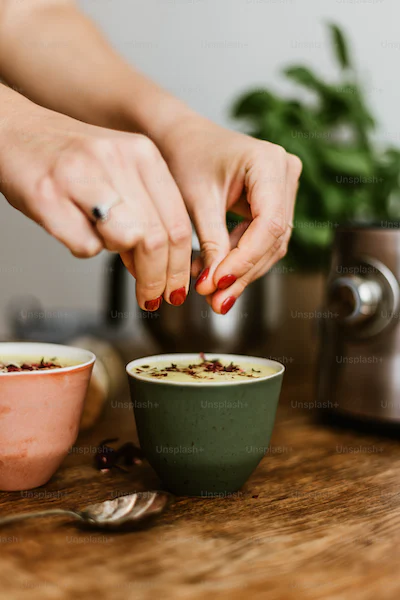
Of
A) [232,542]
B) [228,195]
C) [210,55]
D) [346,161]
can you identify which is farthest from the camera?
[210,55]

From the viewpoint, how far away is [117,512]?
0.64m

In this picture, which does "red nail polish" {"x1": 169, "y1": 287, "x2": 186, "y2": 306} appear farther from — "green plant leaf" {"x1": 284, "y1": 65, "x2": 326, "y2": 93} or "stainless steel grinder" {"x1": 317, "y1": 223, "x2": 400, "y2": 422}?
"green plant leaf" {"x1": 284, "y1": 65, "x2": 326, "y2": 93}

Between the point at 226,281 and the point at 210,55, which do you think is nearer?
the point at 226,281

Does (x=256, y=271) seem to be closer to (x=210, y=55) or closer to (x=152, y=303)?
(x=152, y=303)

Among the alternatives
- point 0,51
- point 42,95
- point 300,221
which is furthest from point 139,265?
point 300,221

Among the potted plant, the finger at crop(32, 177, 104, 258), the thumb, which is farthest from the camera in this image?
the potted plant

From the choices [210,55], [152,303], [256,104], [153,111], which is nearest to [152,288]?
[152,303]

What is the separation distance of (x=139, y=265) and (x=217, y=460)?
0.24m

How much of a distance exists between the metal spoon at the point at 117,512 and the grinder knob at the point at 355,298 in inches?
18.5

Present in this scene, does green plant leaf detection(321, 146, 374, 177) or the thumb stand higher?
green plant leaf detection(321, 146, 374, 177)

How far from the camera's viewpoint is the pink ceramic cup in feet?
2.28

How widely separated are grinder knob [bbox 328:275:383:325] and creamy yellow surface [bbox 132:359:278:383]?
25 centimetres

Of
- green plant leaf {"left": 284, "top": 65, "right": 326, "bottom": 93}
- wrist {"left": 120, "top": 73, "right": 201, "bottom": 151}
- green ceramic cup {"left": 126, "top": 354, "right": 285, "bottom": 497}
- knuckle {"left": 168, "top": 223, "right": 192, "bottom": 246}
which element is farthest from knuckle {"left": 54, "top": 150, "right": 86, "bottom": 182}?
green plant leaf {"left": 284, "top": 65, "right": 326, "bottom": 93}

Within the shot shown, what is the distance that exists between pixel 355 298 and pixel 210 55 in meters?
1.63
